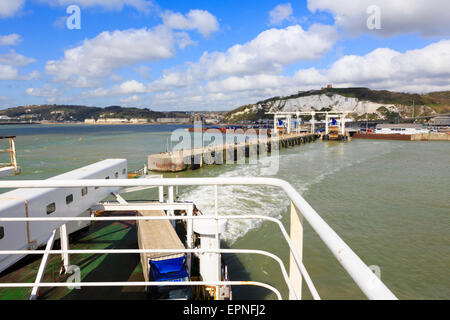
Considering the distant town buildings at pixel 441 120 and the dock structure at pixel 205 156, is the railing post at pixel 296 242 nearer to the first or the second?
the dock structure at pixel 205 156

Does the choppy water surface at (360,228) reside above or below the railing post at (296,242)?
below

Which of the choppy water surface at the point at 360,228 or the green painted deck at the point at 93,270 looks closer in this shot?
the green painted deck at the point at 93,270

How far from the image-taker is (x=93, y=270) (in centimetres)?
993

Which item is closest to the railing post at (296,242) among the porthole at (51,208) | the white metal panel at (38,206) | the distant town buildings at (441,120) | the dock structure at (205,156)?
the white metal panel at (38,206)

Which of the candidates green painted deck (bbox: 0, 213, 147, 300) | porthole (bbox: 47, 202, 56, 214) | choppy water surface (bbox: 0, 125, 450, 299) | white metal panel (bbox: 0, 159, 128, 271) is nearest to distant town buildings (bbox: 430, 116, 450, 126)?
choppy water surface (bbox: 0, 125, 450, 299)

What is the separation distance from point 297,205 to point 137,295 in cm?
818

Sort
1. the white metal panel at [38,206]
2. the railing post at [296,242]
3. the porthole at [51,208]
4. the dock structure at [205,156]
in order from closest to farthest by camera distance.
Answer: the railing post at [296,242] < the white metal panel at [38,206] < the porthole at [51,208] < the dock structure at [205,156]

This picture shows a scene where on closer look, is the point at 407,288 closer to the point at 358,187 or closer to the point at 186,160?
the point at 358,187

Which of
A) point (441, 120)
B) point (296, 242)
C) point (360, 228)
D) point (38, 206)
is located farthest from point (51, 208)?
point (441, 120)

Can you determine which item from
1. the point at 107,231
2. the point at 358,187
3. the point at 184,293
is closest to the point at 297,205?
the point at 184,293

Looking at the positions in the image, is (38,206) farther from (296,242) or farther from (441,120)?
(441,120)

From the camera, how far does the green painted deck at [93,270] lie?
8.40m

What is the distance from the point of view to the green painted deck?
840 cm
